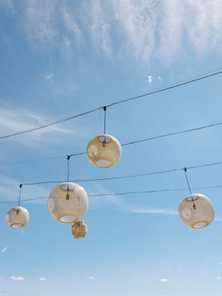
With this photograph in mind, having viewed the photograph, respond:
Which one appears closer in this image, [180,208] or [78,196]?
[78,196]

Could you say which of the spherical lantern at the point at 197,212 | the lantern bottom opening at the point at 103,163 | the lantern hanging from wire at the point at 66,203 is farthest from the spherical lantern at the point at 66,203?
the spherical lantern at the point at 197,212

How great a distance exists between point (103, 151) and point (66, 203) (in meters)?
0.82

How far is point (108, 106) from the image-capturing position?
561 centimetres

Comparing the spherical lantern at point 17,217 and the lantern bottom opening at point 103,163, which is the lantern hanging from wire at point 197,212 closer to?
the lantern bottom opening at point 103,163

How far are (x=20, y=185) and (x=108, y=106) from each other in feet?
9.86

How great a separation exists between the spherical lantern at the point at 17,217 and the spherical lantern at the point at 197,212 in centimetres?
265

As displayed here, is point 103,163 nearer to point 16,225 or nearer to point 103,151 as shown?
→ point 103,151

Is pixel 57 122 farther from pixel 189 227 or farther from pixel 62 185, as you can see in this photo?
pixel 189 227

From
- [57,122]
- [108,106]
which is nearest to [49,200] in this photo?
[108,106]

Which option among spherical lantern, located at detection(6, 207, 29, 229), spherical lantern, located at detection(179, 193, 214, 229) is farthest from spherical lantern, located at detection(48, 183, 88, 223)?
spherical lantern, located at detection(6, 207, 29, 229)

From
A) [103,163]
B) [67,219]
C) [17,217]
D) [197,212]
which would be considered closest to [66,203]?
[67,219]

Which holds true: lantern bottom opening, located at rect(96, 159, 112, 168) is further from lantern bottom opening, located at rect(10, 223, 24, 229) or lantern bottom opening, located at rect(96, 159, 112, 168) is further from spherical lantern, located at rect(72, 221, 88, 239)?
lantern bottom opening, located at rect(10, 223, 24, 229)

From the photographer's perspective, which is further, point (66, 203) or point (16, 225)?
point (16, 225)

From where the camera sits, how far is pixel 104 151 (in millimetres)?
4934
